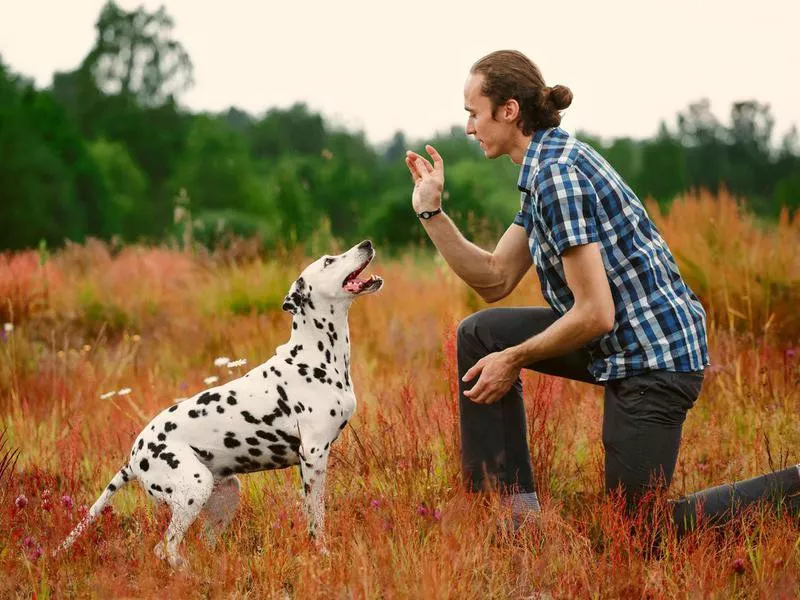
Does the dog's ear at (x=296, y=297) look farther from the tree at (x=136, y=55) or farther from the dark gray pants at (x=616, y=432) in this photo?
the tree at (x=136, y=55)

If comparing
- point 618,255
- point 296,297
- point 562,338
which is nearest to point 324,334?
point 296,297

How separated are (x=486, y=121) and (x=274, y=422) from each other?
1611 mm

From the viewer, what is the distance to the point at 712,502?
153 inches

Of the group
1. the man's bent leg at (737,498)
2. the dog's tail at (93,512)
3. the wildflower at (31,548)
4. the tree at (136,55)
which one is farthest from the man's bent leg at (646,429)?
the tree at (136,55)

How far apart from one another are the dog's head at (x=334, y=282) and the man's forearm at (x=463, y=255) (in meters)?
0.46

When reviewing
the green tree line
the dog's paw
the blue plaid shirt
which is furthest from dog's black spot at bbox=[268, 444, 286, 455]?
the green tree line

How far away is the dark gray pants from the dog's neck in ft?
2.03

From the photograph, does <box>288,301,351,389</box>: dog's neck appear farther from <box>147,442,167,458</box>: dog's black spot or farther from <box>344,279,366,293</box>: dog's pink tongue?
<box>147,442,167,458</box>: dog's black spot

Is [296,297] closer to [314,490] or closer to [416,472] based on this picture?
[314,490]

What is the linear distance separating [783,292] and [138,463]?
5.52 metres

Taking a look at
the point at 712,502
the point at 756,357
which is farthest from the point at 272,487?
the point at 756,357

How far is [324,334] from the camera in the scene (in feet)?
12.8

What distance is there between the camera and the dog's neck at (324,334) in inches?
154

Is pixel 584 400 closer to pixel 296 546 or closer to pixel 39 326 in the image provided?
pixel 296 546
